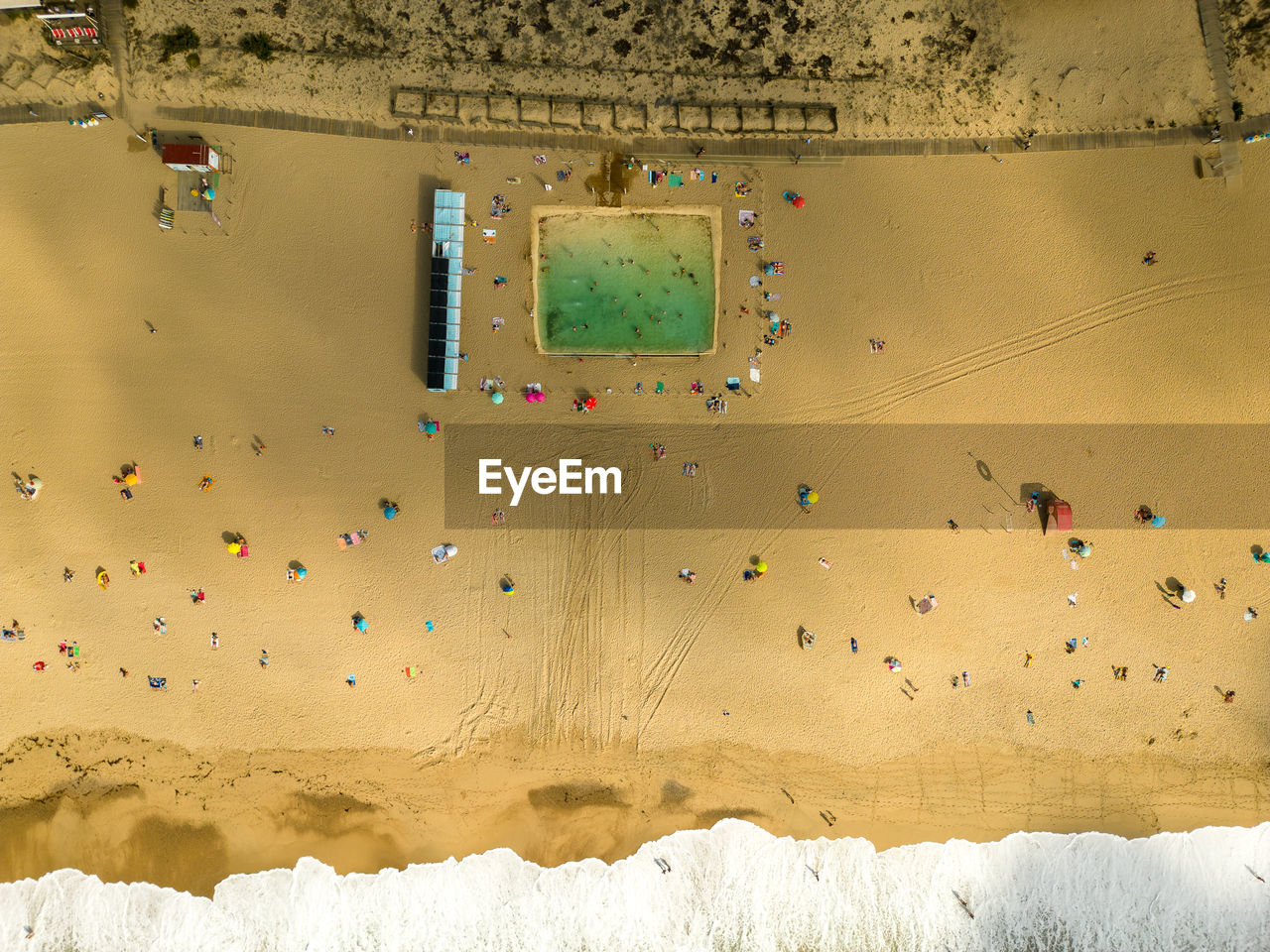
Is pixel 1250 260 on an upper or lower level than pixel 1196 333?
upper

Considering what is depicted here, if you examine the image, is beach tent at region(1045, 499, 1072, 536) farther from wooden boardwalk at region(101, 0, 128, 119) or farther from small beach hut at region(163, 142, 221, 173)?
wooden boardwalk at region(101, 0, 128, 119)

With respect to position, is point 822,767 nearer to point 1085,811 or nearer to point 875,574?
point 875,574

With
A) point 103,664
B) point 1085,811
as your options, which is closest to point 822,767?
point 1085,811

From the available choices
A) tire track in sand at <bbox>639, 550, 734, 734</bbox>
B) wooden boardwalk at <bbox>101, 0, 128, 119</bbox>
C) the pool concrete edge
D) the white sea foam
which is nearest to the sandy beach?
tire track in sand at <bbox>639, 550, 734, 734</bbox>

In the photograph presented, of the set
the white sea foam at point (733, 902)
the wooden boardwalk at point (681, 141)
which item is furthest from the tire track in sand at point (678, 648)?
the wooden boardwalk at point (681, 141)

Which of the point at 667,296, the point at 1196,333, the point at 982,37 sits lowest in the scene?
the point at 1196,333

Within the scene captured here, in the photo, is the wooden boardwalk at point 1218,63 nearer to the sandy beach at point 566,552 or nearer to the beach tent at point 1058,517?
the sandy beach at point 566,552

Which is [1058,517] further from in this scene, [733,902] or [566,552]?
[733,902]

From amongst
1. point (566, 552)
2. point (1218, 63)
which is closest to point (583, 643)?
point (566, 552)
